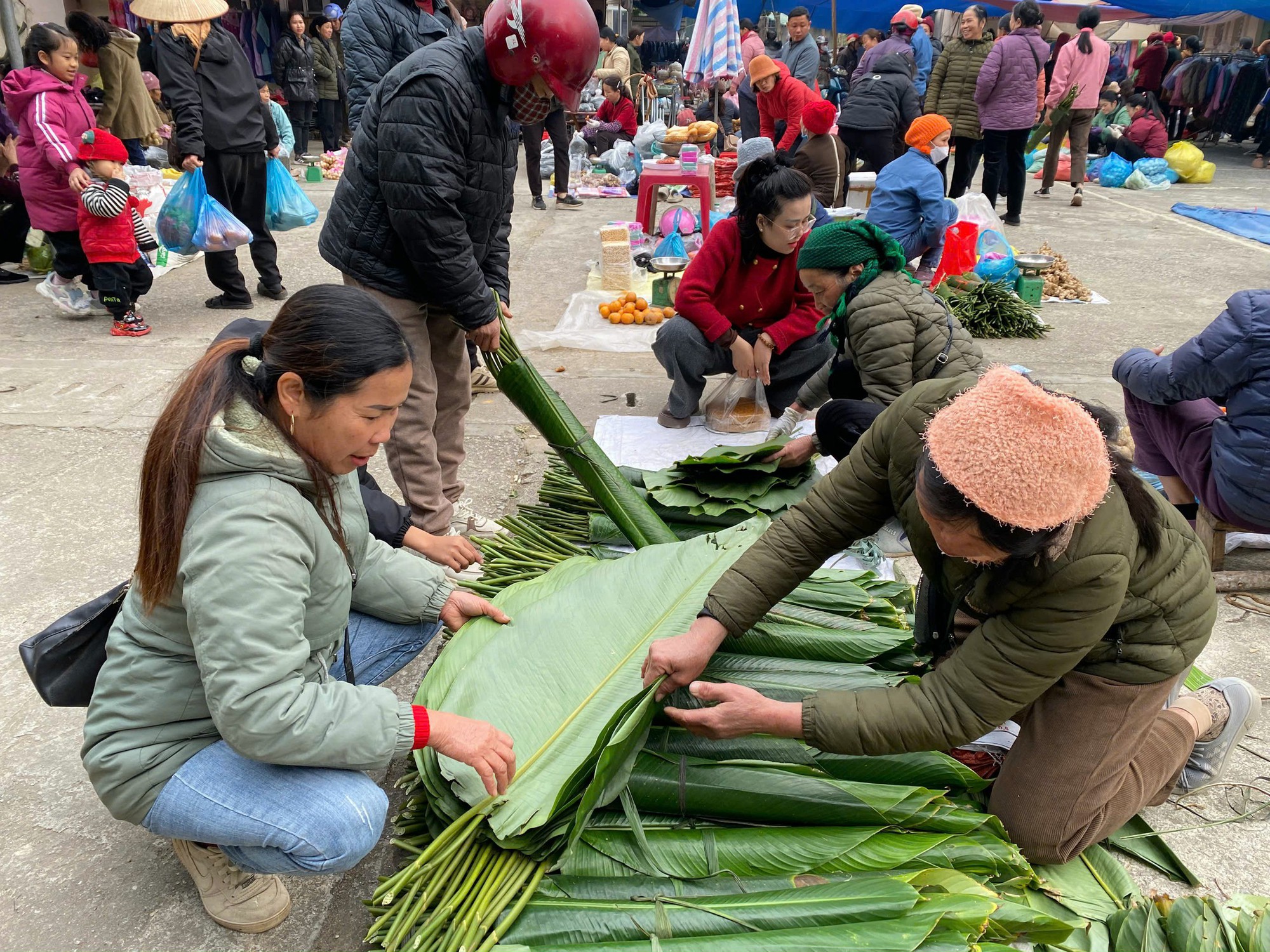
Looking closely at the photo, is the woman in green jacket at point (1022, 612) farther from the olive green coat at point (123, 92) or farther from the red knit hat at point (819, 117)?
the olive green coat at point (123, 92)

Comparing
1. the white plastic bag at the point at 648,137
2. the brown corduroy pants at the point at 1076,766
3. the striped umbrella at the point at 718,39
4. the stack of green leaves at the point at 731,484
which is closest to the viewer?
the brown corduroy pants at the point at 1076,766

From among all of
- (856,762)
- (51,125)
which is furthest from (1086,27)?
(856,762)

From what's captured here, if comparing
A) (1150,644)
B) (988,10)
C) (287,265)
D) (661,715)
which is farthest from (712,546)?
(988,10)

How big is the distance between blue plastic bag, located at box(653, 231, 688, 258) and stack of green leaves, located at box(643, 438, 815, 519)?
126 inches

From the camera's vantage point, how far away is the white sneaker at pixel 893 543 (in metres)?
3.26

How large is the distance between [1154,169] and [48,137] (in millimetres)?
12921

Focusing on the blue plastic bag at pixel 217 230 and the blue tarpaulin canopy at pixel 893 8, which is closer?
the blue plastic bag at pixel 217 230

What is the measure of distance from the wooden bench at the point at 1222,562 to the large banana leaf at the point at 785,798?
178 centimetres

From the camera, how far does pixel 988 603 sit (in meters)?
1.70

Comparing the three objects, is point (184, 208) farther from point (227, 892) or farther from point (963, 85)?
point (963, 85)

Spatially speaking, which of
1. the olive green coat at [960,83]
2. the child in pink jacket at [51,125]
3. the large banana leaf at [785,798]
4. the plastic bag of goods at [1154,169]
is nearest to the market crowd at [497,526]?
the large banana leaf at [785,798]

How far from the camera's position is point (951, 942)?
1512mm

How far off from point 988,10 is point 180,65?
1746cm

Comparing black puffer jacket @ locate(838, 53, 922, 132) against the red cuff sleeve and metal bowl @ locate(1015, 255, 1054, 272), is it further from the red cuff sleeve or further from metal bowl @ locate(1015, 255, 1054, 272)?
the red cuff sleeve
